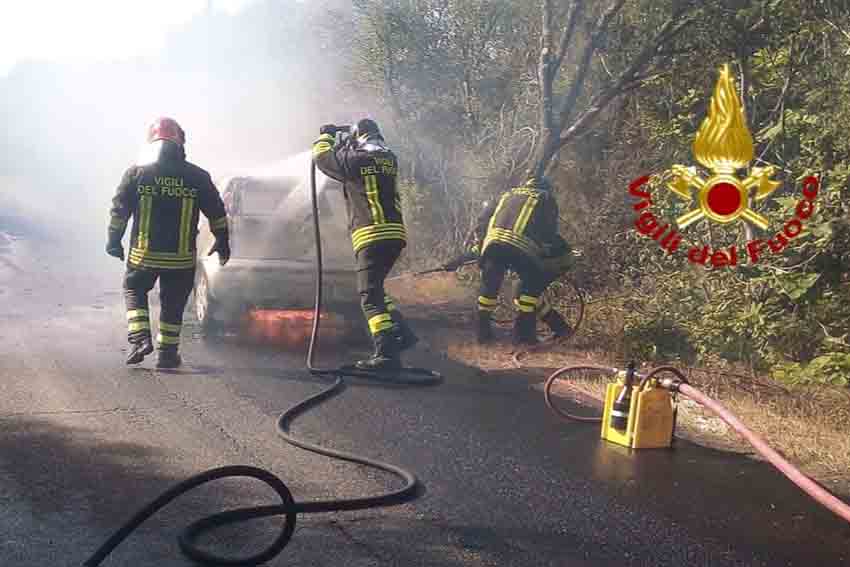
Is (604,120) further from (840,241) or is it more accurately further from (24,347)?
(24,347)

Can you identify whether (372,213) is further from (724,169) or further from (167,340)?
(724,169)

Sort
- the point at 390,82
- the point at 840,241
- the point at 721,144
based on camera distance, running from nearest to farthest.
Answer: the point at 840,241, the point at 721,144, the point at 390,82

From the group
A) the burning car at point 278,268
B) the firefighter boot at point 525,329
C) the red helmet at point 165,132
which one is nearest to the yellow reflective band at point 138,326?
the burning car at point 278,268

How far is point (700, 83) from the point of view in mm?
8586

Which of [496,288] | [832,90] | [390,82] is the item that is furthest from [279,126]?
[832,90]

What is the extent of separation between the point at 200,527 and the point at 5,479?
1109mm

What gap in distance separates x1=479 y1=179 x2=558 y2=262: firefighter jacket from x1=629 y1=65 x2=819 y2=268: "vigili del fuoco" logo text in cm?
82

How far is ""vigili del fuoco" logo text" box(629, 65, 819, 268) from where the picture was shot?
21.4 ft

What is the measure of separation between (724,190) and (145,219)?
4.47 m

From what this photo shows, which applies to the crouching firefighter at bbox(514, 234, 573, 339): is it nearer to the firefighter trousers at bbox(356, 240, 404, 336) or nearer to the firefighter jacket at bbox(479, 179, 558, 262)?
the firefighter jacket at bbox(479, 179, 558, 262)

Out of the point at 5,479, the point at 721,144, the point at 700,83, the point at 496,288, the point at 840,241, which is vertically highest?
the point at 700,83

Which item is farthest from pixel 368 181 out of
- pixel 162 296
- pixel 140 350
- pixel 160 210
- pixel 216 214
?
pixel 140 350

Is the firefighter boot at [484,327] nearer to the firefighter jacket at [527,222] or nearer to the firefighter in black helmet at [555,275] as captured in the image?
the firefighter in black helmet at [555,275]

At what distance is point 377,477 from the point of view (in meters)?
4.28
